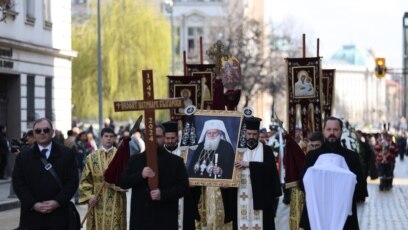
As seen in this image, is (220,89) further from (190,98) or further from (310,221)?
(310,221)

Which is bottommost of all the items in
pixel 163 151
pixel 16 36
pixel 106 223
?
pixel 106 223

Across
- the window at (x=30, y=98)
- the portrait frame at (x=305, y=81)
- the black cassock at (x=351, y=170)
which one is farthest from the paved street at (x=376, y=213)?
the black cassock at (x=351, y=170)

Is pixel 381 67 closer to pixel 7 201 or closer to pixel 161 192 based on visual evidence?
pixel 7 201

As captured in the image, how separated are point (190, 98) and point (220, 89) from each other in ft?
7.28

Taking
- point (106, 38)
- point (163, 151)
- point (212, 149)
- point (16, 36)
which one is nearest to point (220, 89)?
point (212, 149)

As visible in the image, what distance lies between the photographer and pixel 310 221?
40.1 ft

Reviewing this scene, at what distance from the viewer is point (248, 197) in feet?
52.6

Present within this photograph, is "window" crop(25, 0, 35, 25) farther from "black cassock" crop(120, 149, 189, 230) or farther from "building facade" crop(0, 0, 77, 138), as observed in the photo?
"black cassock" crop(120, 149, 189, 230)

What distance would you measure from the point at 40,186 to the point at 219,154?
13.1 ft

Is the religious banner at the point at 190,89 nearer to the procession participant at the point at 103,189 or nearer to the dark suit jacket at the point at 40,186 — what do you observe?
the procession participant at the point at 103,189

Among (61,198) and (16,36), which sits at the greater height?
(16,36)

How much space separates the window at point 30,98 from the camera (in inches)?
1563

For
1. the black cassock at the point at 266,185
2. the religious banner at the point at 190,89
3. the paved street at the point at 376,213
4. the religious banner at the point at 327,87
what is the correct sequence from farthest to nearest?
the religious banner at the point at 327,87, the paved street at the point at 376,213, the religious banner at the point at 190,89, the black cassock at the point at 266,185

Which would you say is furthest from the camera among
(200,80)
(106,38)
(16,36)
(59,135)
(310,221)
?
(106,38)
